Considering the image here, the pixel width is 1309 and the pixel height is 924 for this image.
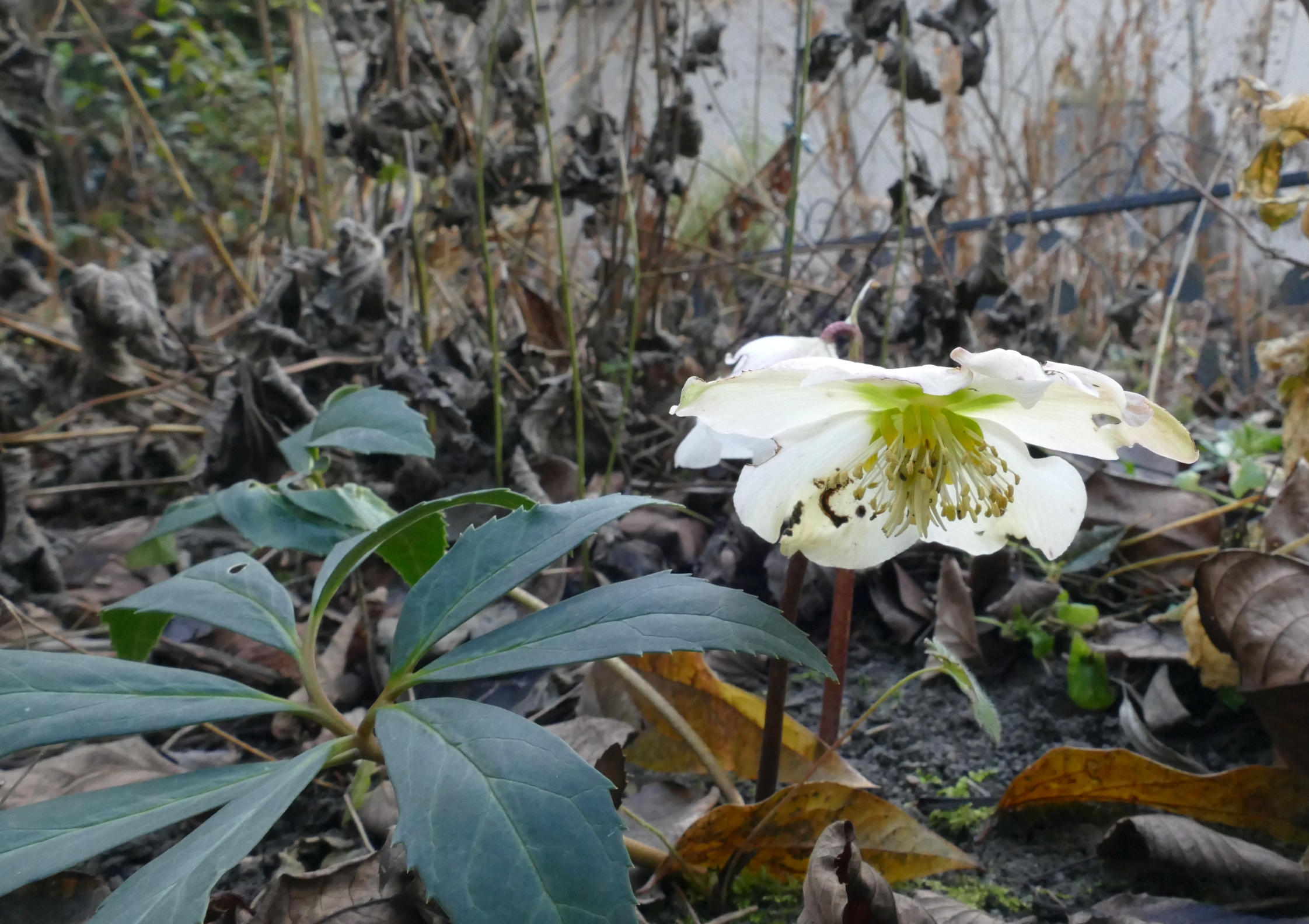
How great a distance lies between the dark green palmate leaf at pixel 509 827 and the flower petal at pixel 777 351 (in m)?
0.35

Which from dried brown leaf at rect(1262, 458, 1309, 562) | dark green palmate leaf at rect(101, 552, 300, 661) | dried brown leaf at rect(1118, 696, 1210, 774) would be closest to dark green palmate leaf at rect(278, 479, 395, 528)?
dark green palmate leaf at rect(101, 552, 300, 661)

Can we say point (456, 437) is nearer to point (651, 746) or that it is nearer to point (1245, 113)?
point (651, 746)

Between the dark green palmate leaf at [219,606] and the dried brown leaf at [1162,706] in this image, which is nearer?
the dark green palmate leaf at [219,606]

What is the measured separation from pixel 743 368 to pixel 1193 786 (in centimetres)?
57

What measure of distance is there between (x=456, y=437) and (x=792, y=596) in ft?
2.52

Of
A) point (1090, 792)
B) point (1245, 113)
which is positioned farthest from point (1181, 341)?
point (1090, 792)

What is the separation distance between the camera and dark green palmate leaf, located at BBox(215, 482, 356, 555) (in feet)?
2.76

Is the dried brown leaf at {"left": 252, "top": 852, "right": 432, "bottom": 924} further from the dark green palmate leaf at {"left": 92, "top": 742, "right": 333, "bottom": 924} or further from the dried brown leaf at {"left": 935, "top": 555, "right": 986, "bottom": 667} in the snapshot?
the dried brown leaf at {"left": 935, "top": 555, "right": 986, "bottom": 667}

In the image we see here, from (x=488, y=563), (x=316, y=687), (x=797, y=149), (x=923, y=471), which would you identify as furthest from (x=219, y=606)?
(x=797, y=149)

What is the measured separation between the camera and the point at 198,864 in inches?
19.6

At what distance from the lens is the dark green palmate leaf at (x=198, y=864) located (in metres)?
0.48

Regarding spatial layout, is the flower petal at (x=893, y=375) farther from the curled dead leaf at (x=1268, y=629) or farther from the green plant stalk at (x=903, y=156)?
the green plant stalk at (x=903, y=156)

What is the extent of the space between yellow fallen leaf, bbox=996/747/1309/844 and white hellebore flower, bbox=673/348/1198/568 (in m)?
0.24

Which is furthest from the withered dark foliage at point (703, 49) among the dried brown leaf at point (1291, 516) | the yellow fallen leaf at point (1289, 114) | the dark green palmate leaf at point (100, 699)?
the dark green palmate leaf at point (100, 699)
